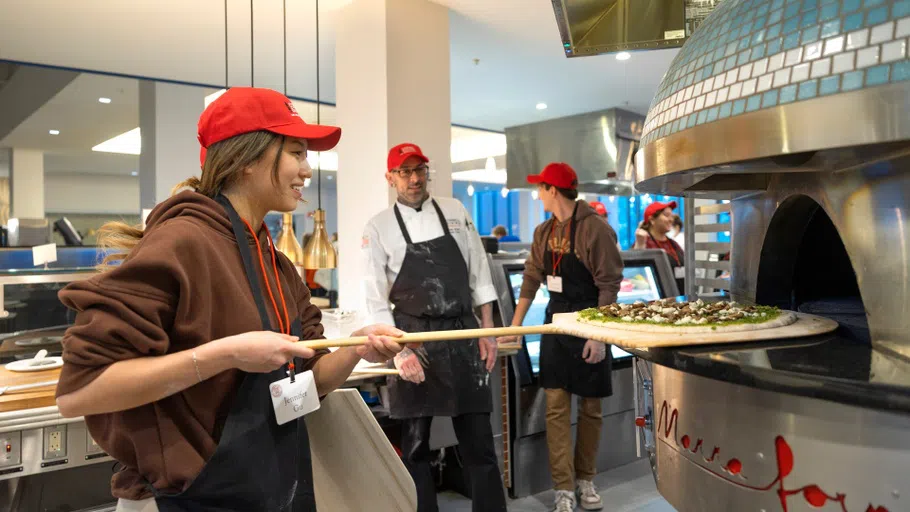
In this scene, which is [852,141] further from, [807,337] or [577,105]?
[577,105]

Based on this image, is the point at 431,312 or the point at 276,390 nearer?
the point at 276,390

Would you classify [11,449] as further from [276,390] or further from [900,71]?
[900,71]

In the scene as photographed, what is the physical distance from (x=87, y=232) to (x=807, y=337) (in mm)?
8061

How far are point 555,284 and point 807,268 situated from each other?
1.53 metres

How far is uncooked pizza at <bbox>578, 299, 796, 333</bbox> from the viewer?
4.65ft

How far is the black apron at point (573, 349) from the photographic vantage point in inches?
131

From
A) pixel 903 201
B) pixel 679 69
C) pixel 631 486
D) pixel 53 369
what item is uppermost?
pixel 679 69

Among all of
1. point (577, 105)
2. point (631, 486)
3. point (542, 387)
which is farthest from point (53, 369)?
point (577, 105)

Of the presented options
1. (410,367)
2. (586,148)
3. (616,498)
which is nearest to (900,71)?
(410,367)

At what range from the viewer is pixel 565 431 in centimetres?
334

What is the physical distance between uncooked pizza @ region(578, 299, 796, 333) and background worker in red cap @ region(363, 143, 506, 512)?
1.12 meters

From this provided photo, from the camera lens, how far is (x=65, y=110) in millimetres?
6258

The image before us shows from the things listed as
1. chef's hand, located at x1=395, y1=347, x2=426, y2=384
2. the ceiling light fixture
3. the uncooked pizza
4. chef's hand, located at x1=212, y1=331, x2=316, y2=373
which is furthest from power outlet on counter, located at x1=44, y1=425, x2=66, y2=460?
the ceiling light fixture

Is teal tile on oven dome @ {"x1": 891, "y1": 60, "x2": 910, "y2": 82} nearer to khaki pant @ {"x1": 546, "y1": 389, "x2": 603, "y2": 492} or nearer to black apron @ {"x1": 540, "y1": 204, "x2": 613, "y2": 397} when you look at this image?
black apron @ {"x1": 540, "y1": 204, "x2": 613, "y2": 397}
